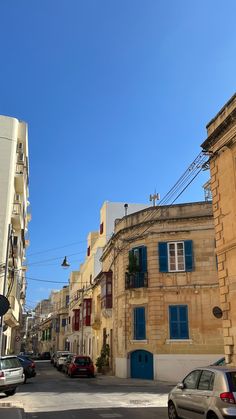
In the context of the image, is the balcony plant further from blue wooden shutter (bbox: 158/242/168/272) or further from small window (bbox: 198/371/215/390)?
small window (bbox: 198/371/215/390)

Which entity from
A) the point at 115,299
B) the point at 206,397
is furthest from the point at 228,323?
the point at 115,299

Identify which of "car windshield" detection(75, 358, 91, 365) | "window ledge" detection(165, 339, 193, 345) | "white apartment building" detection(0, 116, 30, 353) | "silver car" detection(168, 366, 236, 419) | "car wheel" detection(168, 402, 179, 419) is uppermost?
"white apartment building" detection(0, 116, 30, 353)

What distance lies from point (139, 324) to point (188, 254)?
17.8ft

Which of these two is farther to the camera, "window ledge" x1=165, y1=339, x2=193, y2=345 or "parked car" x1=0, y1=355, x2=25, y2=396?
"window ledge" x1=165, y1=339, x2=193, y2=345

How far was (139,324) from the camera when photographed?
2780 cm

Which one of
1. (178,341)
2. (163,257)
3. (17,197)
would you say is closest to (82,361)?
(178,341)

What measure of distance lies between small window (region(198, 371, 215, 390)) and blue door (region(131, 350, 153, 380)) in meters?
17.6

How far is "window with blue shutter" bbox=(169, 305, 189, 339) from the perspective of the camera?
1023 inches

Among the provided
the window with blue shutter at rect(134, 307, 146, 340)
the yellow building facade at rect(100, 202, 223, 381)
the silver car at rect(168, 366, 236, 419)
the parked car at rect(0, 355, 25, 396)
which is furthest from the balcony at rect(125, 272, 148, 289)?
the silver car at rect(168, 366, 236, 419)

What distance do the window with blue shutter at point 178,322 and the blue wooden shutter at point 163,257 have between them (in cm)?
243

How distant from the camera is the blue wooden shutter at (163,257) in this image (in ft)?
89.8

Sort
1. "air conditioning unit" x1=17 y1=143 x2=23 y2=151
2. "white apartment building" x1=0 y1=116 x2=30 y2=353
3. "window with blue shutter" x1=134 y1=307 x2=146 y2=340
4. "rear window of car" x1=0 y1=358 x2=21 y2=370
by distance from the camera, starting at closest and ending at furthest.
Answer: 1. "rear window of car" x1=0 y1=358 x2=21 y2=370
2. "window with blue shutter" x1=134 y1=307 x2=146 y2=340
3. "white apartment building" x1=0 y1=116 x2=30 y2=353
4. "air conditioning unit" x1=17 y1=143 x2=23 y2=151

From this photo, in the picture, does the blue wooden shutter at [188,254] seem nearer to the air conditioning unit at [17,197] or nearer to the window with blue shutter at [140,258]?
the window with blue shutter at [140,258]

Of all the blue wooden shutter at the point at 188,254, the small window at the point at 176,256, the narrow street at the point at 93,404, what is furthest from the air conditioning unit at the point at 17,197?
the narrow street at the point at 93,404
